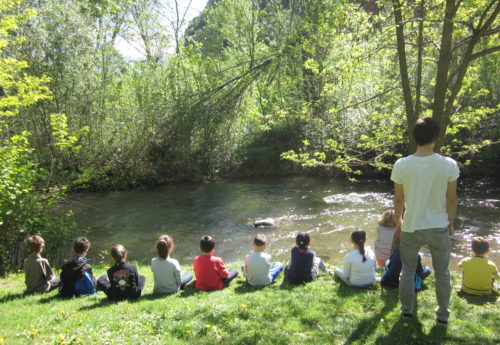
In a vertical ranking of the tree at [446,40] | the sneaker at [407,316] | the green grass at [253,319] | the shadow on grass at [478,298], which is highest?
the tree at [446,40]

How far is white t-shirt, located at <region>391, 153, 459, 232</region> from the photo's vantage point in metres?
3.68

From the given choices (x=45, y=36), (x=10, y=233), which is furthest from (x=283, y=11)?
(x=10, y=233)

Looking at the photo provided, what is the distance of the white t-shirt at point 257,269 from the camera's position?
6.31 meters

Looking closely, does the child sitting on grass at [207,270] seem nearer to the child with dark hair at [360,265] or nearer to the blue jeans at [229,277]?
the blue jeans at [229,277]

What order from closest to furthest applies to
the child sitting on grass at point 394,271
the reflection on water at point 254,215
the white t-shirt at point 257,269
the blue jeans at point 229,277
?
the child sitting on grass at point 394,271 < the white t-shirt at point 257,269 < the blue jeans at point 229,277 < the reflection on water at point 254,215

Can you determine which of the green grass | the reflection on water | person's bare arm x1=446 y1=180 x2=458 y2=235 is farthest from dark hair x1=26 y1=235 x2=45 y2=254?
person's bare arm x1=446 y1=180 x2=458 y2=235

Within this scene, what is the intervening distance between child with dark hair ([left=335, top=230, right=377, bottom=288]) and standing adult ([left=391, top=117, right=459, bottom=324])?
180 centimetres

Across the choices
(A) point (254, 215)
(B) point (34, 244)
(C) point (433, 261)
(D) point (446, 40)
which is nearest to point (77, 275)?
(B) point (34, 244)

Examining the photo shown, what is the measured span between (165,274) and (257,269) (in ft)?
5.06

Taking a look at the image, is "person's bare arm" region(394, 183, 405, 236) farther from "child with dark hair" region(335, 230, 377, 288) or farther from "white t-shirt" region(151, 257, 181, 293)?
"white t-shirt" region(151, 257, 181, 293)

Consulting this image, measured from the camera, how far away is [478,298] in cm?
521

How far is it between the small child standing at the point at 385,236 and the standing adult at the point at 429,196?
10.9 feet

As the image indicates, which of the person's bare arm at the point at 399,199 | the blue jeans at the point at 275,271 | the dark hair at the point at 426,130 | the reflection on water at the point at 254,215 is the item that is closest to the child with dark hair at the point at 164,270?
the blue jeans at the point at 275,271

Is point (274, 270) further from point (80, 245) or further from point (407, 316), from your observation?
point (80, 245)
